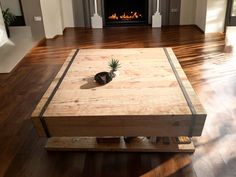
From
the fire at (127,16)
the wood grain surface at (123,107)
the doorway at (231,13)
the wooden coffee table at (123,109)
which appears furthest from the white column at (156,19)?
the wood grain surface at (123,107)

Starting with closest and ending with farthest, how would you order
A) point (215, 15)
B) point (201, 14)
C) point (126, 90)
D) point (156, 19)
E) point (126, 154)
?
point (126, 90)
point (126, 154)
point (215, 15)
point (201, 14)
point (156, 19)

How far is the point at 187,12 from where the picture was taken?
17.5 feet

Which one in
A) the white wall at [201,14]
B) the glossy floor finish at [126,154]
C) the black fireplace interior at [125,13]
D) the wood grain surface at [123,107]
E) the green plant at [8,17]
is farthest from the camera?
the black fireplace interior at [125,13]

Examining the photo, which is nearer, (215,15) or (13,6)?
(215,15)

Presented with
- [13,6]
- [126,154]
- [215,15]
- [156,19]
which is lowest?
[126,154]

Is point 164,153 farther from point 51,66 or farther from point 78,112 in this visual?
point 51,66

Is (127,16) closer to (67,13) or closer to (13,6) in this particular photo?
(67,13)

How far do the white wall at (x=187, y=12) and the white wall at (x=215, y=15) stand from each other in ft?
2.15

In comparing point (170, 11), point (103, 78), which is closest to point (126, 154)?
point (103, 78)

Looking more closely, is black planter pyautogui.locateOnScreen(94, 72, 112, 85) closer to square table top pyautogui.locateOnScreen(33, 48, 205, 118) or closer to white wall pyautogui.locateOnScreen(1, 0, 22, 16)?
square table top pyautogui.locateOnScreen(33, 48, 205, 118)

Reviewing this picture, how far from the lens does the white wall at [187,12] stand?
5.24 meters

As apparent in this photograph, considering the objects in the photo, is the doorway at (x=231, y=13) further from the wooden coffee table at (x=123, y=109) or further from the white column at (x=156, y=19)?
the wooden coffee table at (x=123, y=109)

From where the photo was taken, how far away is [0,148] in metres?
2.13

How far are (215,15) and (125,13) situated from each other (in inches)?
67.8
